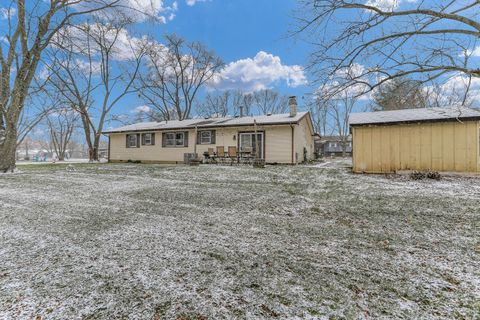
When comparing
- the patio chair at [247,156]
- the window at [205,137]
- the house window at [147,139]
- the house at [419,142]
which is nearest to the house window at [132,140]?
the house window at [147,139]

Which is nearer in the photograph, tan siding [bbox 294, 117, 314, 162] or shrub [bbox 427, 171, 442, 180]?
shrub [bbox 427, 171, 442, 180]

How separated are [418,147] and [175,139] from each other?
1261 cm

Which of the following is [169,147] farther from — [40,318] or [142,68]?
[40,318]

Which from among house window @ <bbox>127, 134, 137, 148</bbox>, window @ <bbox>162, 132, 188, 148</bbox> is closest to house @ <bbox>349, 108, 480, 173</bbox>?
window @ <bbox>162, 132, 188, 148</bbox>

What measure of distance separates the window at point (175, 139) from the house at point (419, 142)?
9.79 m

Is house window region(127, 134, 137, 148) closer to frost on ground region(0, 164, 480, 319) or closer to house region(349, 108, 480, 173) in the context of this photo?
frost on ground region(0, 164, 480, 319)

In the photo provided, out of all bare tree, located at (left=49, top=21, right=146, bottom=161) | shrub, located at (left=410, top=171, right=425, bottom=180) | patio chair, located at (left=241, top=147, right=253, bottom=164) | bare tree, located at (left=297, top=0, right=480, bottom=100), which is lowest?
shrub, located at (left=410, top=171, right=425, bottom=180)

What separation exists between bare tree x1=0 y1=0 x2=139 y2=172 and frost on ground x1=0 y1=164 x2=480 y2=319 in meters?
6.74

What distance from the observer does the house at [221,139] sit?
1255 centimetres

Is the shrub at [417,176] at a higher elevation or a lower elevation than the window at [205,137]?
lower

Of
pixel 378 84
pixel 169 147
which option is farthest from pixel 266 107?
pixel 378 84

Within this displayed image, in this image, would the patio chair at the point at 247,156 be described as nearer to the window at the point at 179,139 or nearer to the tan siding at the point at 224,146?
the tan siding at the point at 224,146

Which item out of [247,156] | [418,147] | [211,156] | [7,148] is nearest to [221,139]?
[211,156]

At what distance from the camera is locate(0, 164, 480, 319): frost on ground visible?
147cm
